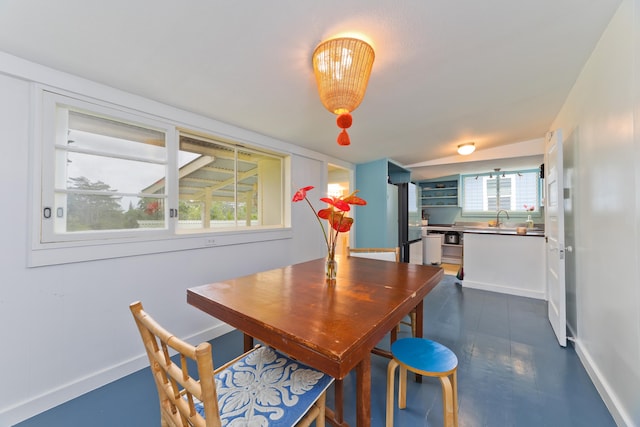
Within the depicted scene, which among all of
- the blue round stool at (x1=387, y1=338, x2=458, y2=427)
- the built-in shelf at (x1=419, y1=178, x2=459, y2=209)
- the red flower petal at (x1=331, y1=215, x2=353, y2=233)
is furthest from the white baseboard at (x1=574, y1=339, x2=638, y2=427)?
the built-in shelf at (x1=419, y1=178, x2=459, y2=209)

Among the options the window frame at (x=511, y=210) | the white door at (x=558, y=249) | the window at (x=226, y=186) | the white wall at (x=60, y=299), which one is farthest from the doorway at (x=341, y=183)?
the window frame at (x=511, y=210)

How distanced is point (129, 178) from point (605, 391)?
358cm

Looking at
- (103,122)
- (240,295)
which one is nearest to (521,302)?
(240,295)

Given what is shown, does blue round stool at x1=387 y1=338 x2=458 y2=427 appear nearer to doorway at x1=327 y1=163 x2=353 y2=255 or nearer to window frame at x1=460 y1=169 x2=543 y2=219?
doorway at x1=327 y1=163 x2=353 y2=255

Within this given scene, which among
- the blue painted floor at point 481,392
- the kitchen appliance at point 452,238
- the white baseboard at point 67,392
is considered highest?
the kitchen appliance at point 452,238

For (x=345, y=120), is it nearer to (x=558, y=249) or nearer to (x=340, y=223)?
(x=340, y=223)

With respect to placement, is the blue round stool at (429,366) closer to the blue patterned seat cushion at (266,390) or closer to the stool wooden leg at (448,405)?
the stool wooden leg at (448,405)

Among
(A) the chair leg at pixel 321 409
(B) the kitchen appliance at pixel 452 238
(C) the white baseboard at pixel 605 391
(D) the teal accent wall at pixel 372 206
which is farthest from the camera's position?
(B) the kitchen appliance at pixel 452 238

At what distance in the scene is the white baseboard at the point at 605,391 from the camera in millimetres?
1359

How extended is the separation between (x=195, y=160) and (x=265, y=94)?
972 mm

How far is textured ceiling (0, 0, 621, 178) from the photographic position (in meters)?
1.23

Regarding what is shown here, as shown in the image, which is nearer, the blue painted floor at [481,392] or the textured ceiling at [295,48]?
the textured ceiling at [295,48]

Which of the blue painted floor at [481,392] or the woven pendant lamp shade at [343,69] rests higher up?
the woven pendant lamp shade at [343,69]

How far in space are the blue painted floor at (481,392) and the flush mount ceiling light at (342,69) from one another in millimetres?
1879
